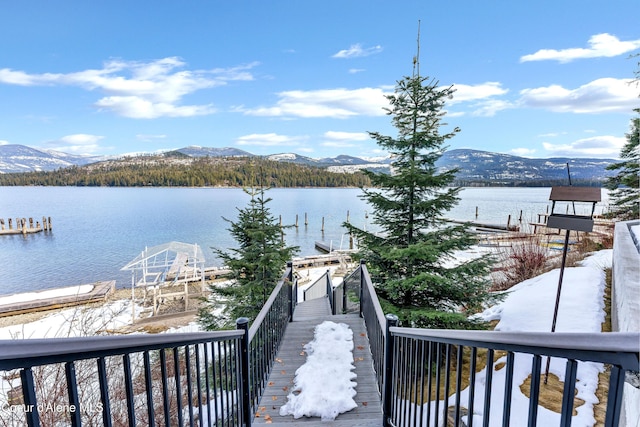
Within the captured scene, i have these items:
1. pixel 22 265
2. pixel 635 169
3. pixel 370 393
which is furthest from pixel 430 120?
pixel 22 265

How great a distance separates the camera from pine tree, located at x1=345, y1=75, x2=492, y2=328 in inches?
218

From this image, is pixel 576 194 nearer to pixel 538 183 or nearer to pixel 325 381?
pixel 325 381

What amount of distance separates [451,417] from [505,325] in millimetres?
2569

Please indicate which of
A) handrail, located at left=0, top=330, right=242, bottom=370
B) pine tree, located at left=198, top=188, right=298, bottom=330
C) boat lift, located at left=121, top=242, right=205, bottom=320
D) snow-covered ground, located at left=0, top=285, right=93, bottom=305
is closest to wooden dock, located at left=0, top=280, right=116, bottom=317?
snow-covered ground, located at left=0, top=285, right=93, bottom=305

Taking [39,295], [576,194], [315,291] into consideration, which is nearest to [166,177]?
[39,295]

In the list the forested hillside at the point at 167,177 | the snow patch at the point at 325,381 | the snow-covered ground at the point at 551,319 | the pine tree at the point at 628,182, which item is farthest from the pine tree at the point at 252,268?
the forested hillside at the point at 167,177

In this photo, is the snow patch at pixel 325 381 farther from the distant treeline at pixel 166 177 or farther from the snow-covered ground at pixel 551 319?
the distant treeline at pixel 166 177

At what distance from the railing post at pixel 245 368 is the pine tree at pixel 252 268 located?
3.61 meters

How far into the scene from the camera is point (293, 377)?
3664 millimetres

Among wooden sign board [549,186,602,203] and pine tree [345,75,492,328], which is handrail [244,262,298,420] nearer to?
pine tree [345,75,492,328]

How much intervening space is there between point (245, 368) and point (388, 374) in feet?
4.35

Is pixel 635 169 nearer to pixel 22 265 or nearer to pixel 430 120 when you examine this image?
pixel 430 120

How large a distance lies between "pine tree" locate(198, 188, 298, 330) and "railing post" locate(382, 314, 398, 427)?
4036mm

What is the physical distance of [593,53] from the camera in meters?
3.30
